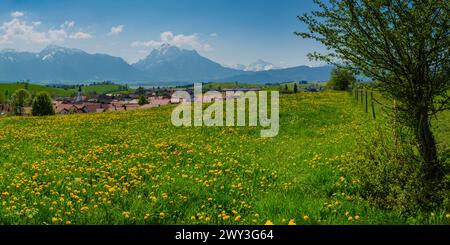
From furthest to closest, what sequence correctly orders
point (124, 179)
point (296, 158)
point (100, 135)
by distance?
point (100, 135)
point (296, 158)
point (124, 179)

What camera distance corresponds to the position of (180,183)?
8141 millimetres

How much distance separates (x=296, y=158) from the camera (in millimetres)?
11227

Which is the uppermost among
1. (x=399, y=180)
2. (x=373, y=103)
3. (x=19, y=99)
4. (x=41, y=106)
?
(x=19, y=99)

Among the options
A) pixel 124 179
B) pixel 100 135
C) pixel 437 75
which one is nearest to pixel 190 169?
pixel 124 179

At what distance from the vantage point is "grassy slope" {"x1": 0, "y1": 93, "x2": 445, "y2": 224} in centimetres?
613

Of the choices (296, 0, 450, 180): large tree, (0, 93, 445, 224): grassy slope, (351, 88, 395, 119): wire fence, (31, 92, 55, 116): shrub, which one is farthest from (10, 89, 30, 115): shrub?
(296, 0, 450, 180): large tree

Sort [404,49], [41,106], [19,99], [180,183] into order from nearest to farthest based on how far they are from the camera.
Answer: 1. [404,49]
2. [180,183]
3. [41,106]
4. [19,99]

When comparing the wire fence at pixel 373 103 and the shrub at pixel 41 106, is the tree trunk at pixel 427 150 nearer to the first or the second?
the wire fence at pixel 373 103

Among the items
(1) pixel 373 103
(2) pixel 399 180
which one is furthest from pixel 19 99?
(2) pixel 399 180

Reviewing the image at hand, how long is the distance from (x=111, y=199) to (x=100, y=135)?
10.6 meters

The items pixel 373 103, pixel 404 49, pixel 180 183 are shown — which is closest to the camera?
pixel 404 49

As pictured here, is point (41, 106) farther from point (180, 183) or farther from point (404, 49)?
point (404, 49)

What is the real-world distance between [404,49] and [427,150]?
1.98 metres
